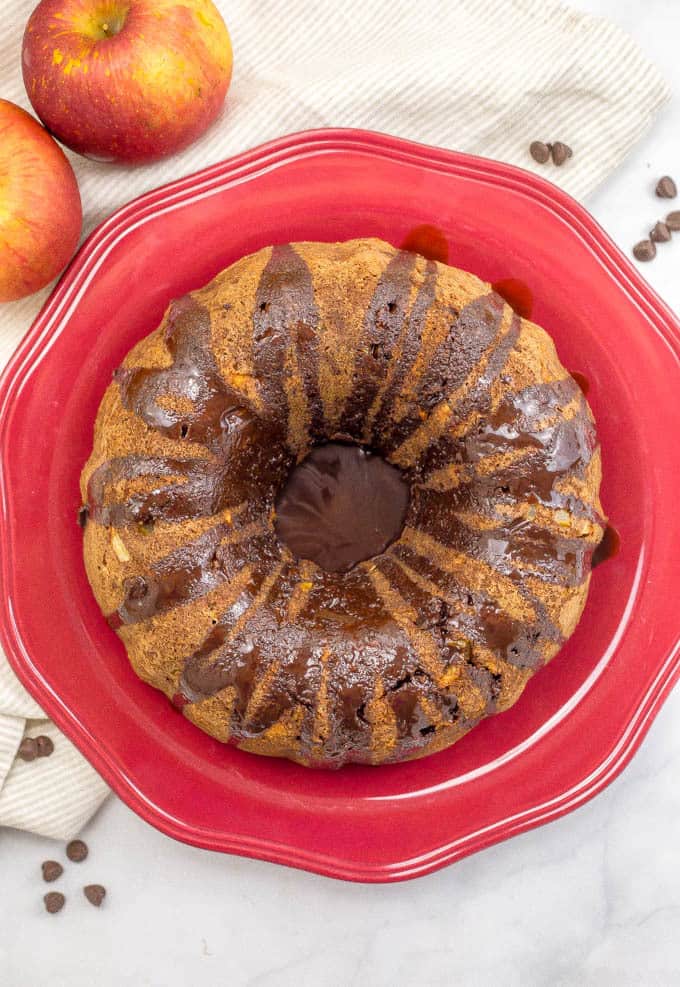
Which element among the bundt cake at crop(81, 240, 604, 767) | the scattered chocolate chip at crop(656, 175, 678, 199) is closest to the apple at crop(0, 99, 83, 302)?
the bundt cake at crop(81, 240, 604, 767)

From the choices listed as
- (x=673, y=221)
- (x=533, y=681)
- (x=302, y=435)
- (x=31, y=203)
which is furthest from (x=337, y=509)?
(x=673, y=221)

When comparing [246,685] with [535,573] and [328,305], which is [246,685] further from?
[328,305]

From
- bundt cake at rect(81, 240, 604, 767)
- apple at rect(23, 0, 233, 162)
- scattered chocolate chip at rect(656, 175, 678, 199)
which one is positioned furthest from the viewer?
scattered chocolate chip at rect(656, 175, 678, 199)

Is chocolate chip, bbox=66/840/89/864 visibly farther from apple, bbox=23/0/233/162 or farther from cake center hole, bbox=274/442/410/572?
apple, bbox=23/0/233/162

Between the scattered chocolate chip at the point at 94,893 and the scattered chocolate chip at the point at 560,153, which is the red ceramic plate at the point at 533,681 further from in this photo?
the scattered chocolate chip at the point at 94,893

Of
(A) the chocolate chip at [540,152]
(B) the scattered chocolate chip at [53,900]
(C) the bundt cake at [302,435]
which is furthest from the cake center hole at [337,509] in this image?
(B) the scattered chocolate chip at [53,900]
